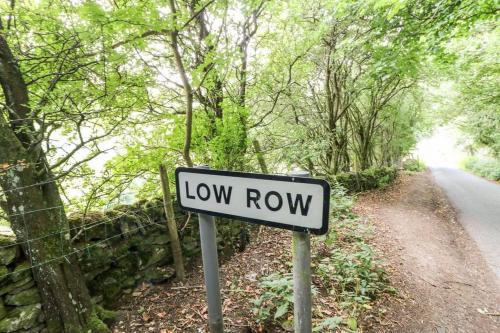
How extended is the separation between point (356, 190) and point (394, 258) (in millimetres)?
8086

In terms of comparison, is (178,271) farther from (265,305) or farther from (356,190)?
(356,190)

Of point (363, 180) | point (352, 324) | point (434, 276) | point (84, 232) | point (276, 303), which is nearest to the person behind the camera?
point (352, 324)

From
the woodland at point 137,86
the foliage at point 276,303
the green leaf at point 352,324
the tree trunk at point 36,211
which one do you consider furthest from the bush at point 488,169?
the tree trunk at point 36,211

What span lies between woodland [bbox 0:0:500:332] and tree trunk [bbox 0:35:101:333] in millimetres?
11

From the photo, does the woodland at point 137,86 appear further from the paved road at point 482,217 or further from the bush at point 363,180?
the paved road at point 482,217

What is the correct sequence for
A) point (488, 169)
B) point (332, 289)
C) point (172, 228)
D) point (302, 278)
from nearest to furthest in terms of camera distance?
point (302, 278), point (332, 289), point (172, 228), point (488, 169)

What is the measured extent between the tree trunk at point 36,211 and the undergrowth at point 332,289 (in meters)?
2.18

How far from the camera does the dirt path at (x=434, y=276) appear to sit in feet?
13.6

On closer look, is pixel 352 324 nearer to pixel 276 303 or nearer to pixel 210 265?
pixel 276 303

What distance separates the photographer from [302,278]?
4.56 ft

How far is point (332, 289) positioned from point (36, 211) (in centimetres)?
401

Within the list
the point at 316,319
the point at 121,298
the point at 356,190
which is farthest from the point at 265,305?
the point at 356,190

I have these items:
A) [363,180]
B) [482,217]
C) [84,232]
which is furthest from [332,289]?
[363,180]

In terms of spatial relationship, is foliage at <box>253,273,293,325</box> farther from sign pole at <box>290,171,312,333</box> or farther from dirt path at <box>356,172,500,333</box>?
sign pole at <box>290,171,312,333</box>
